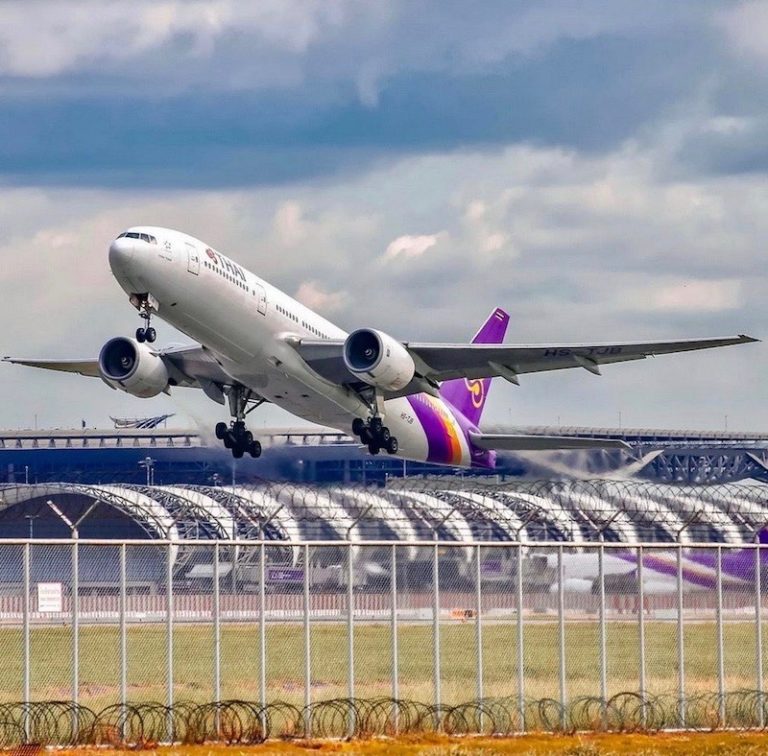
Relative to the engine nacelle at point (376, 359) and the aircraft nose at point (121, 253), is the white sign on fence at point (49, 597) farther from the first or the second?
the engine nacelle at point (376, 359)

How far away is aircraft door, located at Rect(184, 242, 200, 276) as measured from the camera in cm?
4188

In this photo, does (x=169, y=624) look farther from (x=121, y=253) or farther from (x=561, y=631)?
(x=121, y=253)

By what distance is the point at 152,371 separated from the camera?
50.6 meters

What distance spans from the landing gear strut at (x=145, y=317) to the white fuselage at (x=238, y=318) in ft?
1.02

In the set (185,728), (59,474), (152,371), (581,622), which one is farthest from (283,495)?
(59,474)

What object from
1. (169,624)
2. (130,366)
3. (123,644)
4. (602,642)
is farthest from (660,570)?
(130,366)

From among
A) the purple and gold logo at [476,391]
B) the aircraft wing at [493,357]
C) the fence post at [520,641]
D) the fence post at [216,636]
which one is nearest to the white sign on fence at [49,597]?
the fence post at [216,636]

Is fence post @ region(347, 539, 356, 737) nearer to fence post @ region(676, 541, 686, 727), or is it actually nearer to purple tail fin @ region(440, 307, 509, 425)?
fence post @ region(676, 541, 686, 727)

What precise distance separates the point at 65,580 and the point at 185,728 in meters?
2.82

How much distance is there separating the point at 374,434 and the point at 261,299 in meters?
7.70

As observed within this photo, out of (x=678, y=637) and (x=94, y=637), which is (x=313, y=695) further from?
(x=678, y=637)

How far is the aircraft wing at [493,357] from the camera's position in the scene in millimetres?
47031

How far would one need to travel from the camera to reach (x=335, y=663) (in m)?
27.8

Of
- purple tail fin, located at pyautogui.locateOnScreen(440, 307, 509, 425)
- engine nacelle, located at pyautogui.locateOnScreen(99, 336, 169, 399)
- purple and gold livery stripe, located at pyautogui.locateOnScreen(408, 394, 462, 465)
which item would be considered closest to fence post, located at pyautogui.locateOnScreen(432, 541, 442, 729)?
engine nacelle, located at pyautogui.locateOnScreen(99, 336, 169, 399)
